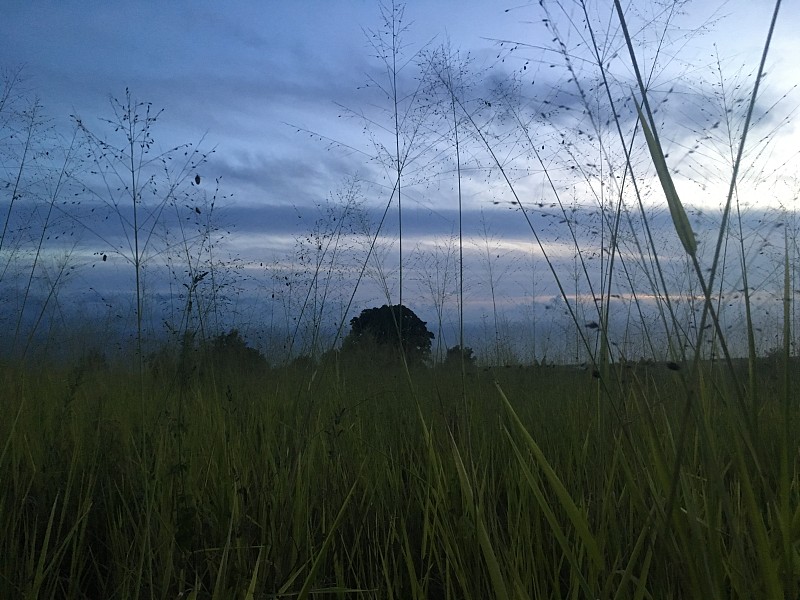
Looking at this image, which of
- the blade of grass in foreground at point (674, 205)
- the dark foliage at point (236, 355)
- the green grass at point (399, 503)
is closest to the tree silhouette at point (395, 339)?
the dark foliage at point (236, 355)

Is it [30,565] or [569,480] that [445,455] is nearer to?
[569,480]

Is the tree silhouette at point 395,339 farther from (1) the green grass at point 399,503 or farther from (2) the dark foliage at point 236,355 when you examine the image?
(1) the green grass at point 399,503

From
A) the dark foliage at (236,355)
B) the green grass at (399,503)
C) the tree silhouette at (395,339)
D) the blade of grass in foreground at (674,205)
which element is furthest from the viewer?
the tree silhouette at (395,339)

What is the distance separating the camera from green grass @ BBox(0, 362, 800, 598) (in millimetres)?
1033

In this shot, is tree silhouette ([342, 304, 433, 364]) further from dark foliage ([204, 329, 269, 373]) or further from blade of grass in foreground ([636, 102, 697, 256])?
blade of grass in foreground ([636, 102, 697, 256])

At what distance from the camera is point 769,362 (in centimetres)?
399

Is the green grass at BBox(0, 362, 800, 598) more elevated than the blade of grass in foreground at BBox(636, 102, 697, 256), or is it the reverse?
the blade of grass in foreground at BBox(636, 102, 697, 256)

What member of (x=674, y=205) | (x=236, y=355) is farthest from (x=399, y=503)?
(x=236, y=355)

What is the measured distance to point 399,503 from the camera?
1960mm

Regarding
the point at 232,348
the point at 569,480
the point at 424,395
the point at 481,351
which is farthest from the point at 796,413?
the point at 232,348

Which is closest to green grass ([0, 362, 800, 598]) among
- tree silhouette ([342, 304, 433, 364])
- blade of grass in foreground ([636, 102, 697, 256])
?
blade of grass in foreground ([636, 102, 697, 256])

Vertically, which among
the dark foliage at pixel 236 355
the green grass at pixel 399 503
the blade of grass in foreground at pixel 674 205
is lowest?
the green grass at pixel 399 503

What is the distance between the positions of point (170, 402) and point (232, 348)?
1.18 metres

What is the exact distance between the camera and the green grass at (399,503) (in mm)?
1033
